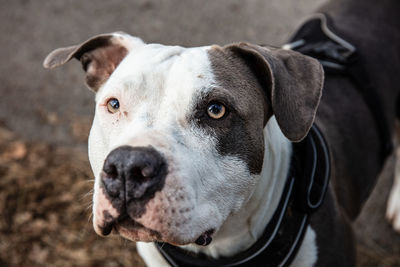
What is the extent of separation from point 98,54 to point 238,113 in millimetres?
1071

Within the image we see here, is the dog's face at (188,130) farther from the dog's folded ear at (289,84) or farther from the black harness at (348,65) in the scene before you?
the black harness at (348,65)

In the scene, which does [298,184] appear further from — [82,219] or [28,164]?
[28,164]

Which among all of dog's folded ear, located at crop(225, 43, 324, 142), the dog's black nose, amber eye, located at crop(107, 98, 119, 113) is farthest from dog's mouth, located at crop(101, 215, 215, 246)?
dog's folded ear, located at crop(225, 43, 324, 142)

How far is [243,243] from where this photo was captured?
2438 millimetres

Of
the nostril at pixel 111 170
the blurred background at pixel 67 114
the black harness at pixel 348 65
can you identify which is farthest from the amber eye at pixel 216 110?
the black harness at pixel 348 65

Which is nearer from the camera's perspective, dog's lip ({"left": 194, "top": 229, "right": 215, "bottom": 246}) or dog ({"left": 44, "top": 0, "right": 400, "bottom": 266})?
dog ({"left": 44, "top": 0, "right": 400, "bottom": 266})

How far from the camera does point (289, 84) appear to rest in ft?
7.09

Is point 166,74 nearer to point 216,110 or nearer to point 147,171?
point 216,110

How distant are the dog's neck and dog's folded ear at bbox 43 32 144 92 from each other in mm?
950

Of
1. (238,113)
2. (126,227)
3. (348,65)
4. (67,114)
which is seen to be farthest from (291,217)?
(67,114)

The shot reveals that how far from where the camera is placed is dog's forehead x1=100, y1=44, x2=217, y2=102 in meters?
2.07

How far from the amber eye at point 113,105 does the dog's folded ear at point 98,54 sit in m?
0.47

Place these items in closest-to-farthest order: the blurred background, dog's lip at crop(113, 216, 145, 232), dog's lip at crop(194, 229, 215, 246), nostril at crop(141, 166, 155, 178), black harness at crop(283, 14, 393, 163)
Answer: nostril at crop(141, 166, 155, 178), dog's lip at crop(113, 216, 145, 232), dog's lip at crop(194, 229, 215, 246), black harness at crop(283, 14, 393, 163), the blurred background

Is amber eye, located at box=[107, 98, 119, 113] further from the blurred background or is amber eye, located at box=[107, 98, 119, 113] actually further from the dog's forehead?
the blurred background
